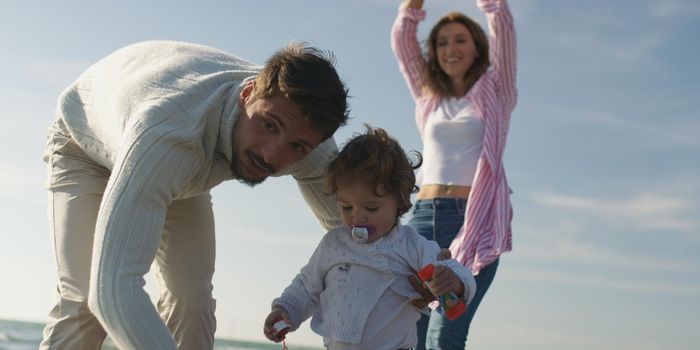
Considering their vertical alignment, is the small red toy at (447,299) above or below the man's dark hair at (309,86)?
below

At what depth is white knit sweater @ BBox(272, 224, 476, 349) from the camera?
2797mm

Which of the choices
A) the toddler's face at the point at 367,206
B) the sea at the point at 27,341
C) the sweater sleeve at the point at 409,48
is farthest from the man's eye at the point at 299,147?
the sea at the point at 27,341

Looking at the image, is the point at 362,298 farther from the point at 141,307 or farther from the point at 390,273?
the point at 141,307

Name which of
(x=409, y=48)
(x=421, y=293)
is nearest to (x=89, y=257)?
(x=421, y=293)

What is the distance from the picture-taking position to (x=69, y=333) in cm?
304

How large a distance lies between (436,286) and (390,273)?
0.21m

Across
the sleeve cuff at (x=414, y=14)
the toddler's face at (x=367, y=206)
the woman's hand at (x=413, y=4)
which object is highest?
the woman's hand at (x=413, y=4)

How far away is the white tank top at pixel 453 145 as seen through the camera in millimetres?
4609

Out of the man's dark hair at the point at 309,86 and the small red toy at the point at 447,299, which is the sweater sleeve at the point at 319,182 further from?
the small red toy at the point at 447,299

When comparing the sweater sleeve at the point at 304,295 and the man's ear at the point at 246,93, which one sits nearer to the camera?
the man's ear at the point at 246,93

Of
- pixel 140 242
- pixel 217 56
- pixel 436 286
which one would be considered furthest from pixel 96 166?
pixel 436 286

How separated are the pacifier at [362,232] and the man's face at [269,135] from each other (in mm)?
292

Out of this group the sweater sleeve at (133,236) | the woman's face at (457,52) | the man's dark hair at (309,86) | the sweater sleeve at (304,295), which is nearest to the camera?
the sweater sleeve at (133,236)

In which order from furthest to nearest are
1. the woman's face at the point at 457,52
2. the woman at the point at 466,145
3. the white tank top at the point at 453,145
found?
the woman's face at the point at 457,52 → the white tank top at the point at 453,145 → the woman at the point at 466,145
